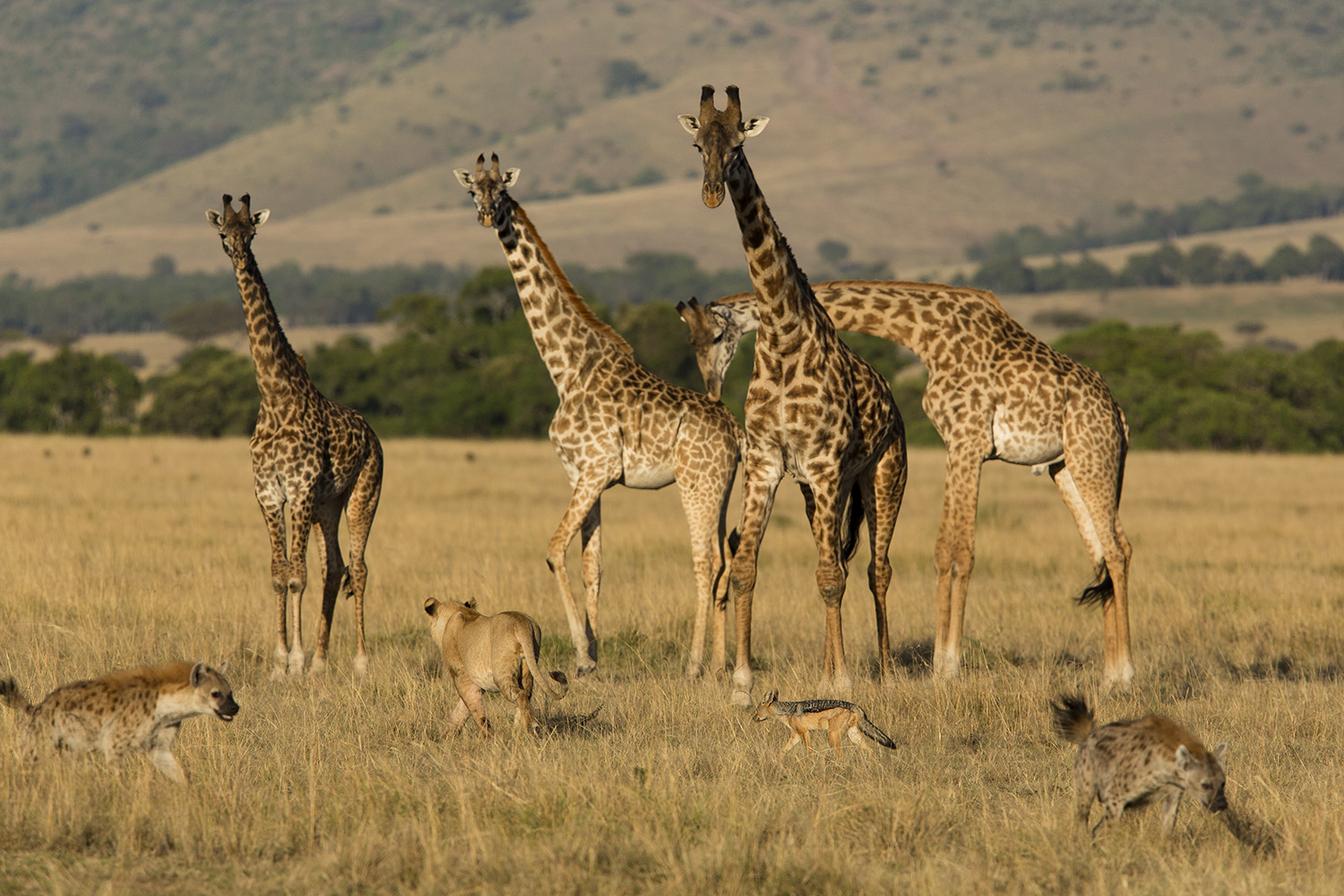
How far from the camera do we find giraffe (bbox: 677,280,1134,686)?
9.41 m

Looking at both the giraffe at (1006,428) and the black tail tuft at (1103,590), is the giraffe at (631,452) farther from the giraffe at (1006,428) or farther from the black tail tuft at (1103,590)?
the black tail tuft at (1103,590)

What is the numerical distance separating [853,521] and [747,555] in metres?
1.78

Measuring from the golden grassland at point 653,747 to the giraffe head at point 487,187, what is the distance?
331 cm

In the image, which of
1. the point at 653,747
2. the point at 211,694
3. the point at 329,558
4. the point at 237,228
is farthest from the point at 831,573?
the point at 237,228

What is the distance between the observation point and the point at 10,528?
16.4m

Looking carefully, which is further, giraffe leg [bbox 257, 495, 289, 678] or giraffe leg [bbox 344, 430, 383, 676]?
giraffe leg [bbox 344, 430, 383, 676]

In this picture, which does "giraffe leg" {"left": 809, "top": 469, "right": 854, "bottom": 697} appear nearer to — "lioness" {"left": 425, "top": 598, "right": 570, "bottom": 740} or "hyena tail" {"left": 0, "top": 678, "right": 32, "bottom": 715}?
"lioness" {"left": 425, "top": 598, "right": 570, "bottom": 740}

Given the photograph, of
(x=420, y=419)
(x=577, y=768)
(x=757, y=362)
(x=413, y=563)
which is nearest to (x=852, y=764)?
(x=577, y=768)

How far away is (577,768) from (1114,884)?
2.61 meters

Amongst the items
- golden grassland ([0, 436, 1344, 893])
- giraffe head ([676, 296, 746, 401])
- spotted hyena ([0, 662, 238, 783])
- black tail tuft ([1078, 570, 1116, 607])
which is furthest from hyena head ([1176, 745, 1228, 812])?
giraffe head ([676, 296, 746, 401])

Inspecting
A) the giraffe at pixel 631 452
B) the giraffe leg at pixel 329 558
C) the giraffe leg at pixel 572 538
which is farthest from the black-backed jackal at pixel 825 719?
the giraffe leg at pixel 329 558

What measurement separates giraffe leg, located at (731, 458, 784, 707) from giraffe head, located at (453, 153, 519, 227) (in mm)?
2811

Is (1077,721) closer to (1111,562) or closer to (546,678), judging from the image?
(546,678)

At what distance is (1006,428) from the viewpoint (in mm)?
9445
